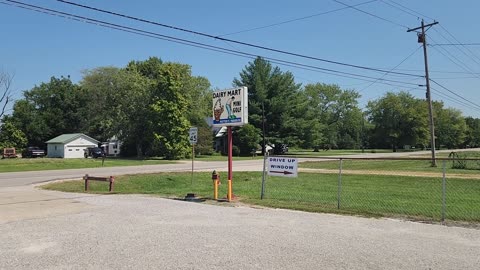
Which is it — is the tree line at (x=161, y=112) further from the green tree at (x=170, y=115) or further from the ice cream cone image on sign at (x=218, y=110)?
the ice cream cone image on sign at (x=218, y=110)

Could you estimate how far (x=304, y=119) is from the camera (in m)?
74.1

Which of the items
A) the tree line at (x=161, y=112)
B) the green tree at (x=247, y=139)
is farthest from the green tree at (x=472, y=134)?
the green tree at (x=247, y=139)

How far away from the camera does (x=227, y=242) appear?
27.9 ft

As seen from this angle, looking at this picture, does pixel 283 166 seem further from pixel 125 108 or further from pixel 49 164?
pixel 125 108

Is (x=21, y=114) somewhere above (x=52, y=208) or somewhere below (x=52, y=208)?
above

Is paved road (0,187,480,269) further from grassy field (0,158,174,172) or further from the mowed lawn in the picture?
grassy field (0,158,174,172)

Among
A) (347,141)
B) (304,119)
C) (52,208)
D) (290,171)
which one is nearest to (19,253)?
(52,208)

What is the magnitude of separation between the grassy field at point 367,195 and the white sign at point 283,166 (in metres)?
0.94

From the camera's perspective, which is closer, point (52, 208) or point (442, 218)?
point (442, 218)

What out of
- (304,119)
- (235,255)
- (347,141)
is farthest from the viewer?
(347,141)

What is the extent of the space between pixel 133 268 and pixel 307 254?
279 centimetres

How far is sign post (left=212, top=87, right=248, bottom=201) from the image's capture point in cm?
1571

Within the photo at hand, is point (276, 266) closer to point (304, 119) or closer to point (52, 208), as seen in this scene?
point (52, 208)

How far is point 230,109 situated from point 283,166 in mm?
2775
